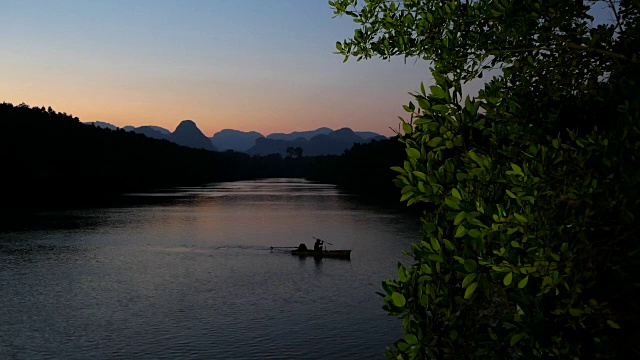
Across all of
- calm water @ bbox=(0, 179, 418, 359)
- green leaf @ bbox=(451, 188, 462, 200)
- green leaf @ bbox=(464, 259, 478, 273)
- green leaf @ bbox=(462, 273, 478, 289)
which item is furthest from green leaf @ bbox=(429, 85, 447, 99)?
calm water @ bbox=(0, 179, 418, 359)

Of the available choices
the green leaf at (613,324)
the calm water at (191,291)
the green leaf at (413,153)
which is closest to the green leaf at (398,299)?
the green leaf at (413,153)

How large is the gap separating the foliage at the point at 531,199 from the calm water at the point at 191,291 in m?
29.5

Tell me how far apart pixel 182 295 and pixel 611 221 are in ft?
156

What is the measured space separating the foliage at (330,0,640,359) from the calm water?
29506 millimetres

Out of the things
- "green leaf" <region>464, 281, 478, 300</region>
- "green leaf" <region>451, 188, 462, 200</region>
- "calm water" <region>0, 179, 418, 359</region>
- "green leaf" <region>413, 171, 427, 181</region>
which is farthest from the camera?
"calm water" <region>0, 179, 418, 359</region>

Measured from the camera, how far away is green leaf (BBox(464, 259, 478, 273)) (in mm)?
5367

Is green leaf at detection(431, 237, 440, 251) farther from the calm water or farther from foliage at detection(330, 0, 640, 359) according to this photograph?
the calm water

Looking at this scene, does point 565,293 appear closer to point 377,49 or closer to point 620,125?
point 620,125

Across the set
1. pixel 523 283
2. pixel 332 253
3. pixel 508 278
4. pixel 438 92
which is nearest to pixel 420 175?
pixel 438 92

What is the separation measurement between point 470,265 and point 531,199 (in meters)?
0.85

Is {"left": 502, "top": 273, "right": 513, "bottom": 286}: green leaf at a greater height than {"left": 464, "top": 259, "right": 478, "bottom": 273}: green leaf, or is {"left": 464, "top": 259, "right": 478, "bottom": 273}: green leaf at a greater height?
{"left": 464, "top": 259, "right": 478, "bottom": 273}: green leaf

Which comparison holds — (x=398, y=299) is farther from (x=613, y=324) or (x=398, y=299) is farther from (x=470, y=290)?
(x=613, y=324)

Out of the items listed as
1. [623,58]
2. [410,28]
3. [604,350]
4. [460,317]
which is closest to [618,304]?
[604,350]

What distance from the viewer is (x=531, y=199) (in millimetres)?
5602
